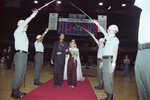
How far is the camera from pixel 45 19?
38.5ft

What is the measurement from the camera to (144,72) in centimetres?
128

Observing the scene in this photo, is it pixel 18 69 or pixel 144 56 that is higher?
pixel 144 56

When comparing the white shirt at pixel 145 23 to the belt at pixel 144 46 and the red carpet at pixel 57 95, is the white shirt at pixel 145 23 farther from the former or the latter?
A: the red carpet at pixel 57 95

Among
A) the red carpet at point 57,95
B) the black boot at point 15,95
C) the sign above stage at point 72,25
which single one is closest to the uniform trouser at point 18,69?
the black boot at point 15,95

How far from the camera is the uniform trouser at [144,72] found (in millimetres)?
1251

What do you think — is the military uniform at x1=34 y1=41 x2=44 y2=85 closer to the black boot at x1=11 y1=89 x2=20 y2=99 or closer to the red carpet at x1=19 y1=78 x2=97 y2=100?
the red carpet at x1=19 y1=78 x2=97 y2=100

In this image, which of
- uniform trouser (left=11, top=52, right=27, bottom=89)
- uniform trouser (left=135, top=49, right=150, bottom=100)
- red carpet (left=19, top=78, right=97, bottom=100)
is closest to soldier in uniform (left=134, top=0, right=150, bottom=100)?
uniform trouser (left=135, top=49, right=150, bottom=100)

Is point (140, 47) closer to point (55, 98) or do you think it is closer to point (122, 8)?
point (55, 98)

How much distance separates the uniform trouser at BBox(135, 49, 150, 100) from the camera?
49.3 inches

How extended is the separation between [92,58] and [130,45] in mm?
8026

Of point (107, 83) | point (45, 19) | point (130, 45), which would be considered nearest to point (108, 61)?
point (107, 83)

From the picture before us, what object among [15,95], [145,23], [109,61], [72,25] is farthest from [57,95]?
[72,25]

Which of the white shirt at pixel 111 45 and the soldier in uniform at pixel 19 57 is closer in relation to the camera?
the white shirt at pixel 111 45

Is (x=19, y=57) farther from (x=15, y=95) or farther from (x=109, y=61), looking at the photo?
(x=109, y=61)
